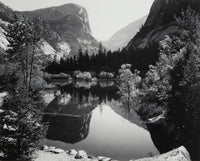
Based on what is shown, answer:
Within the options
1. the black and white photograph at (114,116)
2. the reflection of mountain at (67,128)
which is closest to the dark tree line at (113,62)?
the black and white photograph at (114,116)

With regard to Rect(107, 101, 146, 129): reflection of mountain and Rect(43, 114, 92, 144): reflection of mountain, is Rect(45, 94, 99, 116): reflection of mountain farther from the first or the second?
Rect(107, 101, 146, 129): reflection of mountain

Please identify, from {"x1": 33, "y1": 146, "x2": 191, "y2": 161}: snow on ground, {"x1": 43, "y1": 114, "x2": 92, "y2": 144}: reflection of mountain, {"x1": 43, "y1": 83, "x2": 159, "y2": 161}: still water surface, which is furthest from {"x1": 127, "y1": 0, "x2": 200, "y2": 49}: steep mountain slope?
{"x1": 33, "y1": 146, "x2": 191, "y2": 161}: snow on ground

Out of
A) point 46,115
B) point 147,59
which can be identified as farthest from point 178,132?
point 147,59

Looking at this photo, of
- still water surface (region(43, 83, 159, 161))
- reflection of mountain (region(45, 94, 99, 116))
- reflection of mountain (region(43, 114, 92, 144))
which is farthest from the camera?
reflection of mountain (region(45, 94, 99, 116))

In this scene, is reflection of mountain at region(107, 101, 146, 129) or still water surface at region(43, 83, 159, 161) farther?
reflection of mountain at region(107, 101, 146, 129)

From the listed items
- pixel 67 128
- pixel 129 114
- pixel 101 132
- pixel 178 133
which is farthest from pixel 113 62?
pixel 178 133

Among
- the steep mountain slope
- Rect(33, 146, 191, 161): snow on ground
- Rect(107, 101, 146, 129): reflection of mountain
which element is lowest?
Rect(107, 101, 146, 129): reflection of mountain

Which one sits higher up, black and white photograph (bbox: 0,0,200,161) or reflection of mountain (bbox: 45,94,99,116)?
black and white photograph (bbox: 0,0,200,161)
